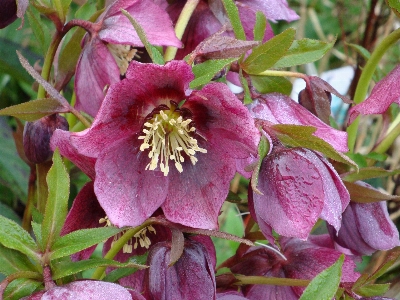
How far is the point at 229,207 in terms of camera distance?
129 cm

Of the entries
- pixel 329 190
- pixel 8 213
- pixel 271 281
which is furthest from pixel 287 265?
pixel 8 213

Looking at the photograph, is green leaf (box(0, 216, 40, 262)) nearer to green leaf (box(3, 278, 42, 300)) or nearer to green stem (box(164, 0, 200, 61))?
green leaf (box(3, 278, 42, 300))

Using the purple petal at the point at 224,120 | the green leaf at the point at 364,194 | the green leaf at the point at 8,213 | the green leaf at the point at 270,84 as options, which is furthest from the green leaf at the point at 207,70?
the green leaf at the point at 8,213

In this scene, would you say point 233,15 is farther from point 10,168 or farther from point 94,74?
point 10,168

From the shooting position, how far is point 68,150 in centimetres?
57

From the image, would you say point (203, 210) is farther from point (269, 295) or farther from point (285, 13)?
point (285, 13)

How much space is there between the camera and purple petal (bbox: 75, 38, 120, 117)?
2.03 ft

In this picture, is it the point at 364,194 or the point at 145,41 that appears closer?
the point at 145,41

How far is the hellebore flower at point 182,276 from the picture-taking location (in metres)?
0.54

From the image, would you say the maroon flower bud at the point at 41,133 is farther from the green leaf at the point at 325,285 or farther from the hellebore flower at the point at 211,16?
the green leaf at the point at 325,285

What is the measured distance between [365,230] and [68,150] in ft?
1.03

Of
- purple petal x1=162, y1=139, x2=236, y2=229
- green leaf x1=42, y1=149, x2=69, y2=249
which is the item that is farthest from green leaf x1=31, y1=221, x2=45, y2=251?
purple petal x1=162, y1=139, x2=236, y2=229

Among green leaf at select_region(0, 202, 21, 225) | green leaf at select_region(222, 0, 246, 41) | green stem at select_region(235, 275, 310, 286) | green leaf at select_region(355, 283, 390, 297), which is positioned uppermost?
green leaf at select_region(222, 0, 246, 41)

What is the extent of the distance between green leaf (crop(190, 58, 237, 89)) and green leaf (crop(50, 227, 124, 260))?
14 centimetres
